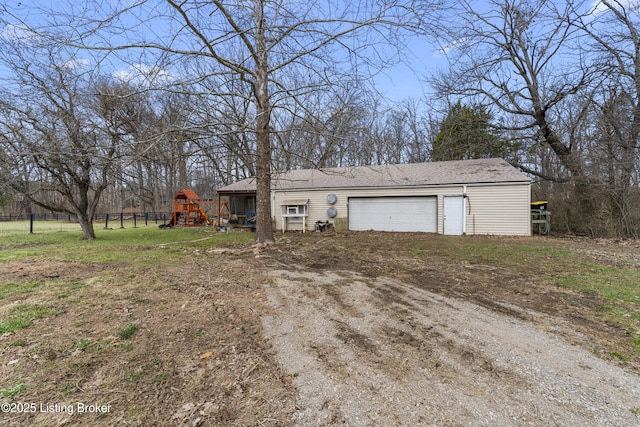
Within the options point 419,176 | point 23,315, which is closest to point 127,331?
point 23,315

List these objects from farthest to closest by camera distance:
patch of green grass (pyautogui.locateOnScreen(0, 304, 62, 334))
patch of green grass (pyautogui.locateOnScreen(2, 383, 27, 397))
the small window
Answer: the small window
patch of green grass (pyautogui.locateOnScreen(0, 304, 62, 334))
patch of green grass (pyautogui.locateOnScreen(2, 383, 27, 397))

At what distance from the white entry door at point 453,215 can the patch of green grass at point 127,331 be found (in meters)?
12.6

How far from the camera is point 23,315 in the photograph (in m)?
3.38

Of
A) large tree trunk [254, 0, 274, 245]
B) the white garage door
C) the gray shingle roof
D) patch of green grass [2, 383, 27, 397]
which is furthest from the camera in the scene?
the white garage door

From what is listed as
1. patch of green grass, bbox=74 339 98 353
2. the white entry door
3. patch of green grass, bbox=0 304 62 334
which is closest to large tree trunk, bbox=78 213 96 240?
patch of green grass, bbox=0 304 62 334

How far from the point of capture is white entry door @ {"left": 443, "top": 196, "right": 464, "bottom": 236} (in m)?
12.8

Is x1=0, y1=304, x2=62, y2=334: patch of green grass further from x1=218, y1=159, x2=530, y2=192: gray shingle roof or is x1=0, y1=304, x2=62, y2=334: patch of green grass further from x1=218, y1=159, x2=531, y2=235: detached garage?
x1=218, y1=159, x2=530, y2=192: gray shingle roof

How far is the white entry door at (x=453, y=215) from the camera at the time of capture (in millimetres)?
12797

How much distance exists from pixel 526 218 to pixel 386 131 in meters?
12.4

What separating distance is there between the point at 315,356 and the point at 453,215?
12024 mm

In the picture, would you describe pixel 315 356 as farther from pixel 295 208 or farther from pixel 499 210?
pixel 295 208

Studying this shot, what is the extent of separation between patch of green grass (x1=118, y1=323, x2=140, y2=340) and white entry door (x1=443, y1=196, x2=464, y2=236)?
494 inches

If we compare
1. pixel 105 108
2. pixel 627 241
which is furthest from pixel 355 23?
pixel 627 241

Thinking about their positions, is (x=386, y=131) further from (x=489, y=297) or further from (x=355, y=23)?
(x=489, y=297)
